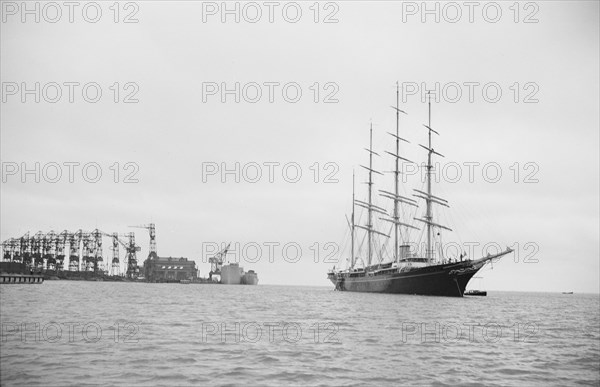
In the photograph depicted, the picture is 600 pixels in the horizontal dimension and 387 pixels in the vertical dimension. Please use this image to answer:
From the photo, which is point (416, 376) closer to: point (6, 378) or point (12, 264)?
point (6, 378)

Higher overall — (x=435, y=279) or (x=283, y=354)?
(x=435, y=279)

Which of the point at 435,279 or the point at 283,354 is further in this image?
the point at 435,279

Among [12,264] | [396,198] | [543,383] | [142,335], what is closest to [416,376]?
[543,383]

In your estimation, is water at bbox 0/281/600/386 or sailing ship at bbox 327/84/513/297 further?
sailing ship at bbox 327/84/513/297

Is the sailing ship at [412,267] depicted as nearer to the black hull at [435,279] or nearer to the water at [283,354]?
the black hull at [435,279]

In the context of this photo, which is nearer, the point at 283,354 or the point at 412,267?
the point at 283,354

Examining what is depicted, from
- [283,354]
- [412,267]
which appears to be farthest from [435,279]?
[283,354]

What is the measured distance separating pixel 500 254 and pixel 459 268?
5.92m

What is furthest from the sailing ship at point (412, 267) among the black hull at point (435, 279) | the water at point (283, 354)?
the water at point (283, 354)

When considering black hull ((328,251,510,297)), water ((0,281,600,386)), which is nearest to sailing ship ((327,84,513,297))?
black hull ((328,251,510,297))

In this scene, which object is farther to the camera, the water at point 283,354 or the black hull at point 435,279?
the black hull at point 435,279

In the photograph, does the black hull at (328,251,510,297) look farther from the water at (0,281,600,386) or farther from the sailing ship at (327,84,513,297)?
the water at (0,281,600,386)

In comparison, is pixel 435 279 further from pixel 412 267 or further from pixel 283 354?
pixel 283 354

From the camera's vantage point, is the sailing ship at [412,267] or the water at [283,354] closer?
the water at [283,354]
